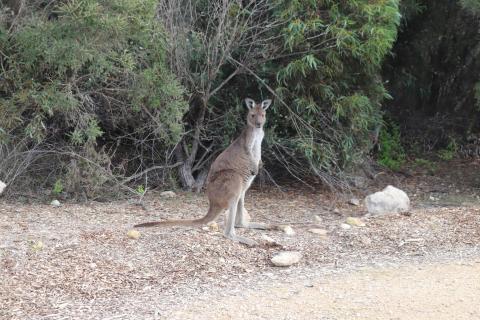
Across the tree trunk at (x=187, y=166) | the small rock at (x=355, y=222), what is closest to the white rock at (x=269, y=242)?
the small rock at (x=355, y=222)

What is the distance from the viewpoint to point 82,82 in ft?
29.6

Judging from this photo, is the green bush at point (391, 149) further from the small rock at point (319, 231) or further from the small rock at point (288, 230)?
the small rock at point (288, 230)

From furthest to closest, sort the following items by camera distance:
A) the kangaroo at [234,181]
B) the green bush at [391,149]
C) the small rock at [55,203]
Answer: the green bush at [391,149], the small rock at [55,203], the kangaroo at [234,181]

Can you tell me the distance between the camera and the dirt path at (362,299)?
532 cm

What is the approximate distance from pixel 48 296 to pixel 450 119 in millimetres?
9863

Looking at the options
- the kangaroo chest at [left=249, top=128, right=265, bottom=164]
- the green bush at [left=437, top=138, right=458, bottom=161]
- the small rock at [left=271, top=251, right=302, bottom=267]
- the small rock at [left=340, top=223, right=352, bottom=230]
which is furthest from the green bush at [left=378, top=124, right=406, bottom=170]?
the small rock at [left=271, top=251, right=302, bottom=267]

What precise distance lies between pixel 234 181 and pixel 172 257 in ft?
3.74

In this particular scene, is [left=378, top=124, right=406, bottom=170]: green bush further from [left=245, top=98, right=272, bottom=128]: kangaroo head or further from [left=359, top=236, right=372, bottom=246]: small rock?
[left=359, top=236, right=372, bottom=246]: small rock

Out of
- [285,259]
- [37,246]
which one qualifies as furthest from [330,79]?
[37,246]

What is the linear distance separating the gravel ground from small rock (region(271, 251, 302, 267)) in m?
0.06

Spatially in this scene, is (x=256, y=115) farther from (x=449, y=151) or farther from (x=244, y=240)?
(x=449, y=151)

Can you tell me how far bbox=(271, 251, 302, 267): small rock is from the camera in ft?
21.5

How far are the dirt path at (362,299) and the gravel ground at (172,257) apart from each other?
0.03 m

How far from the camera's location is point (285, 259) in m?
6.57
